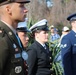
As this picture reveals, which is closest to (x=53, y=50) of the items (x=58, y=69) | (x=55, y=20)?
(x=58, y=69)

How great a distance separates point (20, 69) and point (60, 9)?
22.4m

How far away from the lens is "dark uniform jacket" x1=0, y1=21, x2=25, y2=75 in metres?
2.10

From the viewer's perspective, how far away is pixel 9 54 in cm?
212

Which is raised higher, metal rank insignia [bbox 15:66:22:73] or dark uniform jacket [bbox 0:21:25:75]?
dark uniform jacket [bbox 0:21:25:75]

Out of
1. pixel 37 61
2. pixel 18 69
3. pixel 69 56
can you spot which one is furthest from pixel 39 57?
pixel 18 69

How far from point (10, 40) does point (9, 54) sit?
11 centimetres

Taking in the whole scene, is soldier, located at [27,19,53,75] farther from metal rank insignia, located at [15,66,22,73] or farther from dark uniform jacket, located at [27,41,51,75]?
metal rank insignia, located at [15,66,22,73]

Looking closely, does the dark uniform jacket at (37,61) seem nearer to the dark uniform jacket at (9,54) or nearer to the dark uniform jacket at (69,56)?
the dark uniform jacket at (69,56)

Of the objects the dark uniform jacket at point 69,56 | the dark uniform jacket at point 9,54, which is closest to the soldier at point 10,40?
the dark uniform jacket at point 9,54

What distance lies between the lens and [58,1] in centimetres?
2475

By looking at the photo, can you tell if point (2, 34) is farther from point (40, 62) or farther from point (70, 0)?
point (70, 0)

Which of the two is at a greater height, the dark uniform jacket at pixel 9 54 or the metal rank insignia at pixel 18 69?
the dark uniform jacket at pixel 9 54

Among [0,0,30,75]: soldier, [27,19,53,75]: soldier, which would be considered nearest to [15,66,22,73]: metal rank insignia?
[0,0,30,75]: soldier

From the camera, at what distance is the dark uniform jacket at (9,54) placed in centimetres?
210
